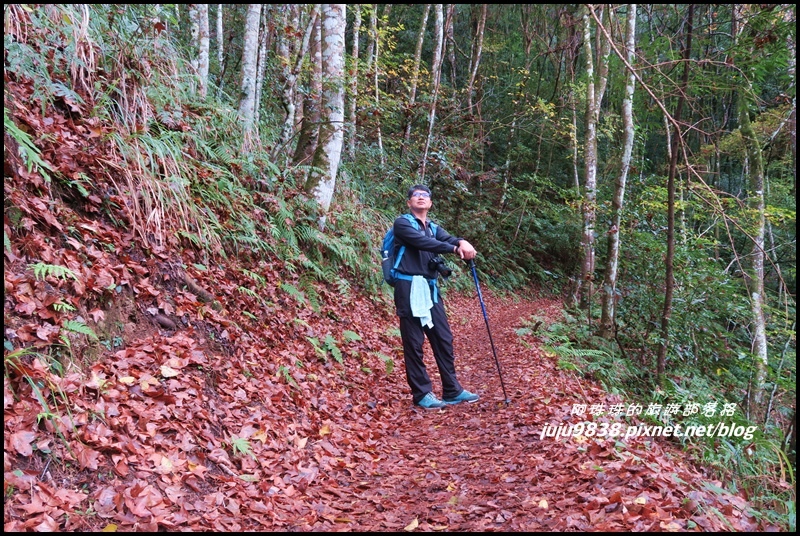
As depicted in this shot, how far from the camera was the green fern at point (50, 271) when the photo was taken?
11.5 feet

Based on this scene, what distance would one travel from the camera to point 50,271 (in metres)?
3.54

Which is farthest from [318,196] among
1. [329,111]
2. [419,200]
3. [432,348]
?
[432,348]

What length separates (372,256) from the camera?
10.0m

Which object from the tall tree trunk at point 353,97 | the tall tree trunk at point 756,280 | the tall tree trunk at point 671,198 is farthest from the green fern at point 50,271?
the tall tree trunk at point 353,97

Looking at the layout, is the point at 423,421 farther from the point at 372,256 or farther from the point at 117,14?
the point at 117,14

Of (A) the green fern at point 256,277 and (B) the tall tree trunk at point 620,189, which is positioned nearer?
(A) the green fern at point 256,277

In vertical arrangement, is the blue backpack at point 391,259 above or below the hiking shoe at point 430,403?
above

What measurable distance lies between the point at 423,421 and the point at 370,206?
25.9ft

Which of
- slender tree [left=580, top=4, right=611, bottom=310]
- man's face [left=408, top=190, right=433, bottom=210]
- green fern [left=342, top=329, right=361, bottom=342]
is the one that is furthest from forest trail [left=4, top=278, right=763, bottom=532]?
slender tree [left=580, top=4, right=611, bottom=310]

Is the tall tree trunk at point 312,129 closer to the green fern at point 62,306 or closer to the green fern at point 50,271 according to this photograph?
the green fern at point 50,271

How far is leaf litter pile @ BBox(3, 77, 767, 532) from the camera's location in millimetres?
2838

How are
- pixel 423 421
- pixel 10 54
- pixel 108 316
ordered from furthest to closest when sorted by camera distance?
pixel 423 421 < pixel 10 54 < pixel 108 316

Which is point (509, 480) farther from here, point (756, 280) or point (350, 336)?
point (756, 280)

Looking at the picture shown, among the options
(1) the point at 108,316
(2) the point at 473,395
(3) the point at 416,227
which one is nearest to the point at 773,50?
(3) the point at 416,227
